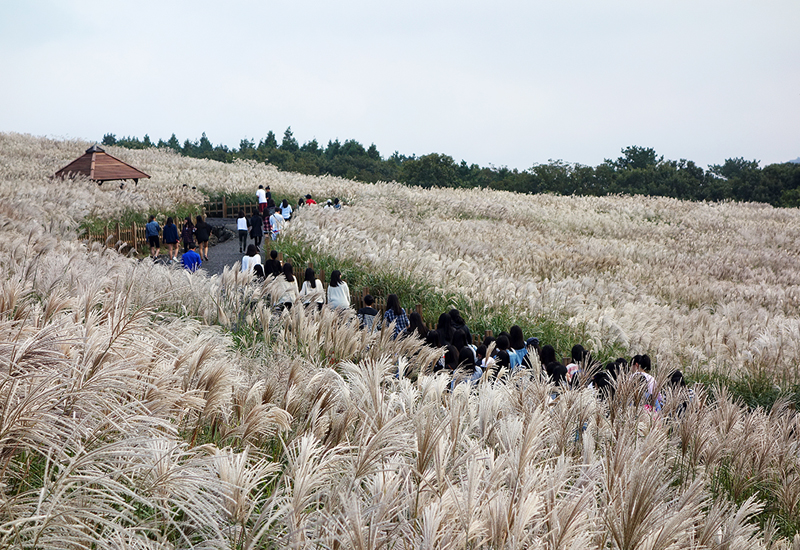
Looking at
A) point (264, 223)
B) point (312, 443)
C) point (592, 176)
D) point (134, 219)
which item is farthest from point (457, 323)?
point (592, 176)

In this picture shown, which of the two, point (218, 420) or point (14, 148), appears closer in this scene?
point (218, 420)

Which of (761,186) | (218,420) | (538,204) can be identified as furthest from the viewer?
(761,186)

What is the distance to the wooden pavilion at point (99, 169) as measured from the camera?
23.1 meters

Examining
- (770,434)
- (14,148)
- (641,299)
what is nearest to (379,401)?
(770,434)

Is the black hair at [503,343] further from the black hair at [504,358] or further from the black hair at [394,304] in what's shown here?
the black hair at [394,304]

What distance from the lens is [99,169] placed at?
23516 mm

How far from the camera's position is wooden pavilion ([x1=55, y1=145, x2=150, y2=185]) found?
23125 mm

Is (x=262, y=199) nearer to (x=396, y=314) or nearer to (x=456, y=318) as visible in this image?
(x=396, y=314)

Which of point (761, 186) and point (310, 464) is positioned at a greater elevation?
point (761, 186)

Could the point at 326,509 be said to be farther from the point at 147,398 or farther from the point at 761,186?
the point at 761,186

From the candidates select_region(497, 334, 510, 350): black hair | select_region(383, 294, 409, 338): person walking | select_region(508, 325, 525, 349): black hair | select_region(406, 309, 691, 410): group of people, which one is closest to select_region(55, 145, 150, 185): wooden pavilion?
select_region(383, 294, 409, 338): person walking

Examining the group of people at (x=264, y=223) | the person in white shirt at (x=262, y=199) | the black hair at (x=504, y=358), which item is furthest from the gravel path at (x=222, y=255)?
the black hair at (x=504, y=358)

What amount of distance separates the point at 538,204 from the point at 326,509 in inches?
1343

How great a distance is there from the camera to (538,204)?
1368 inches
